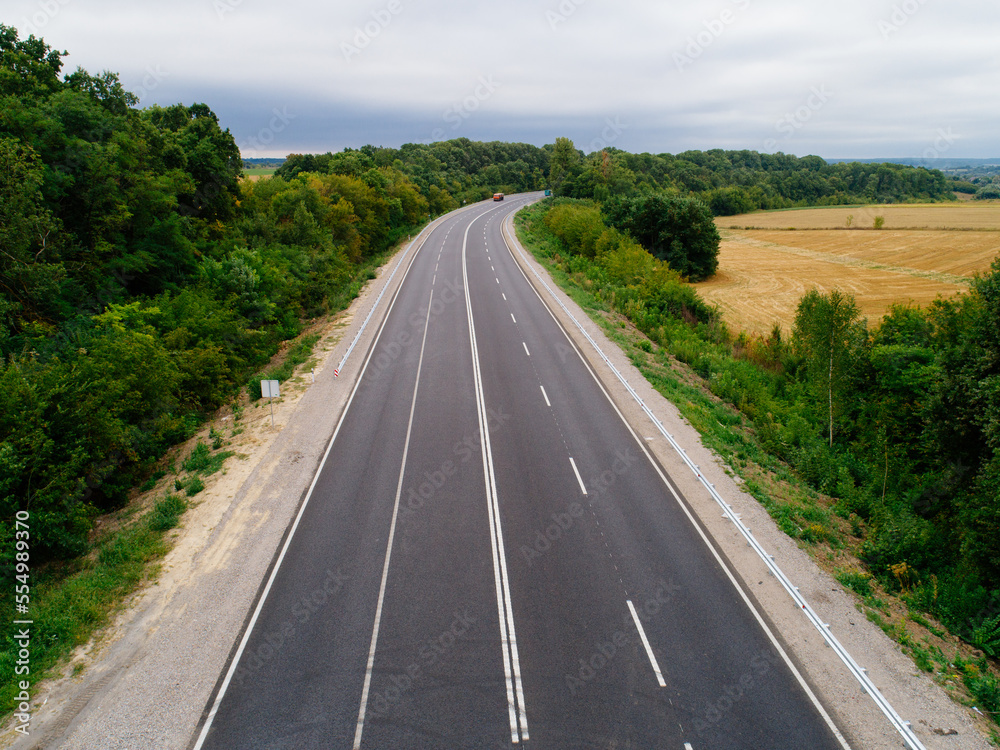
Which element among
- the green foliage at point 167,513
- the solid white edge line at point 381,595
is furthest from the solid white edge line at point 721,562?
the green foliage at point 167,513

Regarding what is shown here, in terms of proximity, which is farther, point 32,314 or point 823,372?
point 32,314

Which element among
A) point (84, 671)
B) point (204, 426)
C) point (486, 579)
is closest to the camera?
point (84, 671)

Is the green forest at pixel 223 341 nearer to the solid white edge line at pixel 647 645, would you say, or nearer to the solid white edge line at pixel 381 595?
the solid white edge line at pixel 647 645

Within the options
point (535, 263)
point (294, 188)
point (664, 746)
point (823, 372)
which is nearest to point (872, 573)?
point (664, 746)

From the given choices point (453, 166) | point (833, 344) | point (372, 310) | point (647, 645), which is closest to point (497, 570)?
point (647, 645)

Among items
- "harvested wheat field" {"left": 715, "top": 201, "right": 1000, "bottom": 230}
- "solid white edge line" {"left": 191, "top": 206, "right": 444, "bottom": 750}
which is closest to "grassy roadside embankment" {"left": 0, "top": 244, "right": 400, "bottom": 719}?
"solid white edge line" {"left": 191, "top": 206, "right": 444, "bottom": 750}

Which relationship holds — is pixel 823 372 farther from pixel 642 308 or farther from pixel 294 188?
pixel 294 188
